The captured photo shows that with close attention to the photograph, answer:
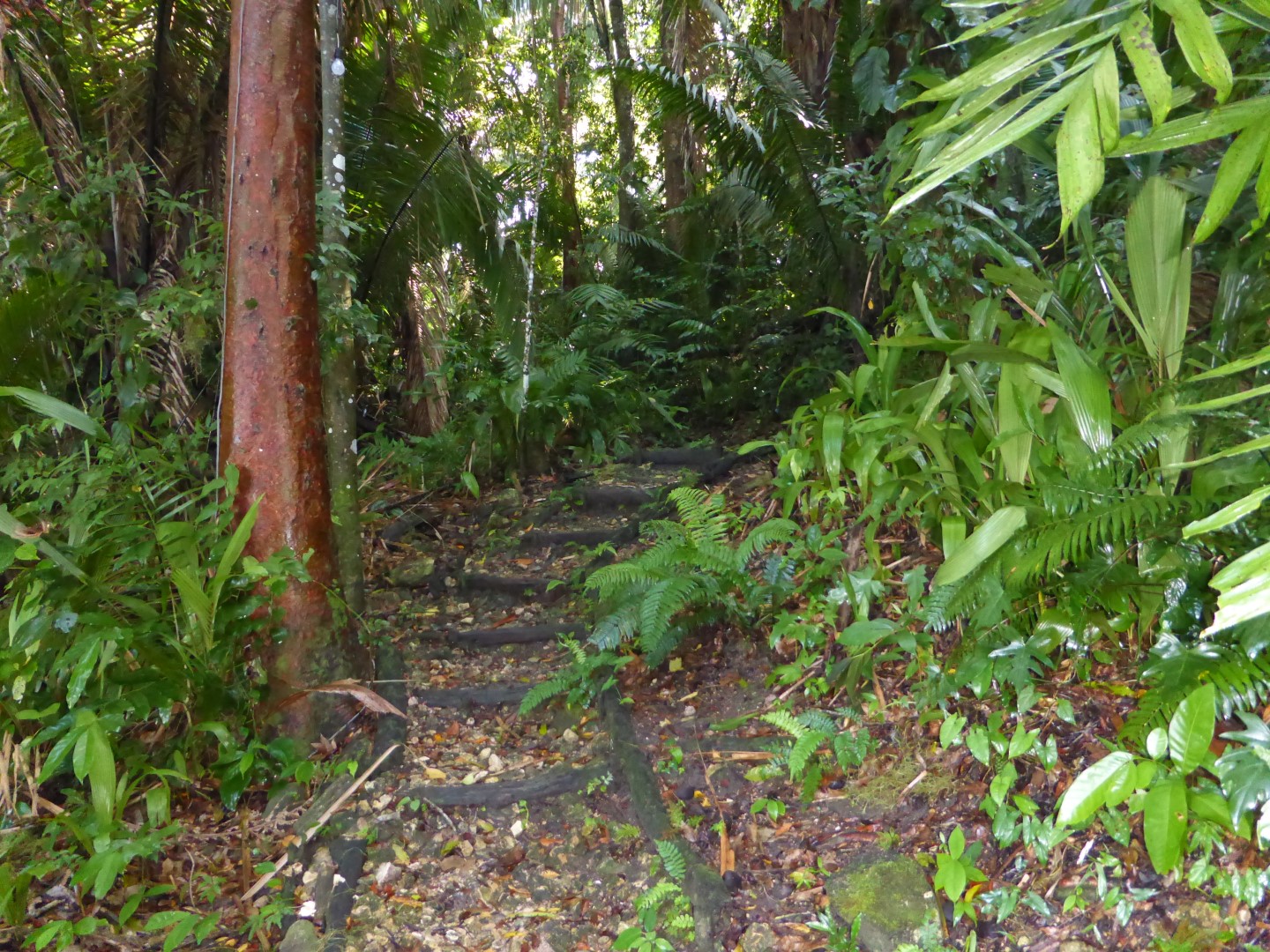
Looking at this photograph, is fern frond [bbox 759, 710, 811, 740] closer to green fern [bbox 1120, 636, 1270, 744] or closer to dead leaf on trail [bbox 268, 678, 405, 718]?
green fern [bbox 1120, 636, 1270, 744]

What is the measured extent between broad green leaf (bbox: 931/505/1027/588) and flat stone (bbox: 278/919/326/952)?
211cm

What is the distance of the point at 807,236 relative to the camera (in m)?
5.44

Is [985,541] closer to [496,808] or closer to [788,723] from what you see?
[788,723]

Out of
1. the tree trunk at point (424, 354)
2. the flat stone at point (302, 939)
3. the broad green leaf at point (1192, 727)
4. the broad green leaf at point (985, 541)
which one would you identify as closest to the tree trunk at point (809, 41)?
the tree trunk at point (424, 354)

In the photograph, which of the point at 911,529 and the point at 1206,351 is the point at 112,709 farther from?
the point at 1206,351

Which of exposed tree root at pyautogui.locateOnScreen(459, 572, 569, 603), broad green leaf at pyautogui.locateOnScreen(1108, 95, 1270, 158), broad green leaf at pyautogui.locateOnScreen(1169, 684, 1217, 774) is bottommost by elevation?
broad green leaf at pyautogui.locateOnScreen(1169, 684, 1217, 774)

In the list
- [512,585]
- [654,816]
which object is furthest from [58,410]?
[512,585]

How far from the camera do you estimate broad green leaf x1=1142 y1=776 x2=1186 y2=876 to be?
1793 mm

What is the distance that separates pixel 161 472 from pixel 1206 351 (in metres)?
3.53

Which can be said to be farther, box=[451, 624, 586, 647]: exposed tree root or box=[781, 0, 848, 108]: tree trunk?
box=[781, 0, 848, 108]: tree trunk

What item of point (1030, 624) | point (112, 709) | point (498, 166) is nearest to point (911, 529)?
point (1030, 624)

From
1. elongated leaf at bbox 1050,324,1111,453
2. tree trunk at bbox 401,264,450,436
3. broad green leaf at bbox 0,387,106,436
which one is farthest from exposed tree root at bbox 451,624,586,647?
elongated leaf at bbox 1050,324,1111,453

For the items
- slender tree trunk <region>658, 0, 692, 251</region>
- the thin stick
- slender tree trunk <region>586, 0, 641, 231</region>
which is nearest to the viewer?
the thin stick

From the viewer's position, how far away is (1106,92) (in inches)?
34.9
